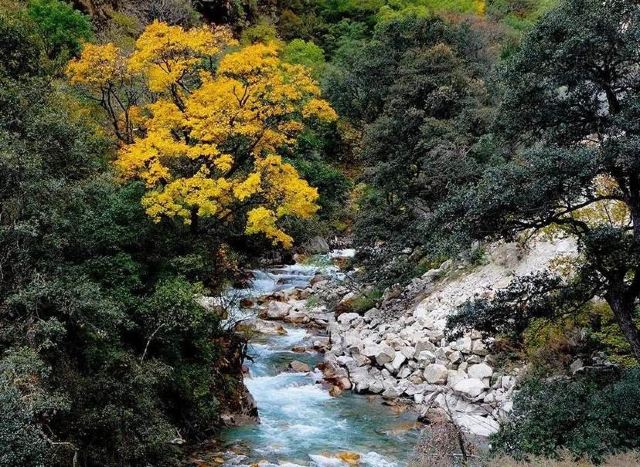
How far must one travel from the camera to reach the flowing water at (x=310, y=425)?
13.4 meters

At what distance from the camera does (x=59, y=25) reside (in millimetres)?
25500

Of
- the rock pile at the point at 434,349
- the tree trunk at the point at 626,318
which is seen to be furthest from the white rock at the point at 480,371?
the tree trunk at the point at 626,318

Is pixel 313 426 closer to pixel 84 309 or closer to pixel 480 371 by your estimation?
pixel 480 371

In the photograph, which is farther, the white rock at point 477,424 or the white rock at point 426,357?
the white rock at point 426,357

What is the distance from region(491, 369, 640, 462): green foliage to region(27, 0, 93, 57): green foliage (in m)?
23.4

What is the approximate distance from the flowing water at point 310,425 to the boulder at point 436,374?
1.60 meters

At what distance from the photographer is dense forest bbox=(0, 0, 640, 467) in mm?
9266

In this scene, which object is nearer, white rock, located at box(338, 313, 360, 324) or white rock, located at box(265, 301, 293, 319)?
white rock, located at box(338, 313, 360, 324)

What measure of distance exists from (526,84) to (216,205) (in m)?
8.97

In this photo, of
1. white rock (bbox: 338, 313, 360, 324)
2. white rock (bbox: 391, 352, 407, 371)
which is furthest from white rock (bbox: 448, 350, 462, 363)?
white rock (bbox: 338, 313, 360, 324)

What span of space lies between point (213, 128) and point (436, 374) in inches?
382

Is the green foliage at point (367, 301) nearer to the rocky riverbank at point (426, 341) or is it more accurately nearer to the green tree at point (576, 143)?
the rocky riverbank at point (426, 341)

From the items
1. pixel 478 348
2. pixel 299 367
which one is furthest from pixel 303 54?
pixel 478 348

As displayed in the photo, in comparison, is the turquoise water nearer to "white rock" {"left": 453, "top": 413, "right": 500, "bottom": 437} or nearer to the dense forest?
the dense forest
